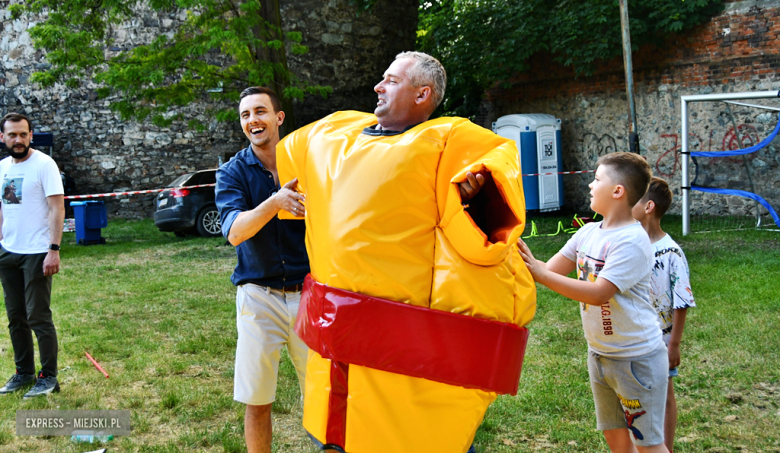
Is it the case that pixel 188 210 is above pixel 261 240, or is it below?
below

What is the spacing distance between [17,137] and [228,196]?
2.58 meters

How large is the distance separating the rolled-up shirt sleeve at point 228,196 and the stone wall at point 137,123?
13966 mm

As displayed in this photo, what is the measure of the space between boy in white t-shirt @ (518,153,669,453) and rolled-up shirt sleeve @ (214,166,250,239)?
1466mm

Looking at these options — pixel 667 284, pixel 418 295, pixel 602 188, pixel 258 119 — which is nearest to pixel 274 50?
pixel 258 119

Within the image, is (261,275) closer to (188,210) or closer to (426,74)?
(426,74)

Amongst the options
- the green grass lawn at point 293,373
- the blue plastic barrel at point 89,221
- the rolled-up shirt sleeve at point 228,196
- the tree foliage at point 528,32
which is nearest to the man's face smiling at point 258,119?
the rolled-up shirt sleeve at point 228,196

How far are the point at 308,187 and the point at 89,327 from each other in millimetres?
5194

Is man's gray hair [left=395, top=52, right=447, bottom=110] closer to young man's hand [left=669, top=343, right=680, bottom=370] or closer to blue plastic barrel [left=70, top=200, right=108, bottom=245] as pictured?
young man's hand [left=669, top=343, right=680, bottom=370]

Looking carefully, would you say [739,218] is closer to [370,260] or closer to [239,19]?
[239,19]

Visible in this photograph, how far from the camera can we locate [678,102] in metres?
13.3

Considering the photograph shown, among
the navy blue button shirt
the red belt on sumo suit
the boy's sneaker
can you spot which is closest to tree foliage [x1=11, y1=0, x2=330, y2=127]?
the boy's sneaker

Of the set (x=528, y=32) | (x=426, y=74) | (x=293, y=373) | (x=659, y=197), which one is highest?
(x=528, y=32)

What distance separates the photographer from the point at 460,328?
211 centimetres

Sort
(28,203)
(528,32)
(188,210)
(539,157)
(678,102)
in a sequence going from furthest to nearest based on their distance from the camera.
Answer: (539,157), (528,32), (188,210), (678,102), (28,203)
